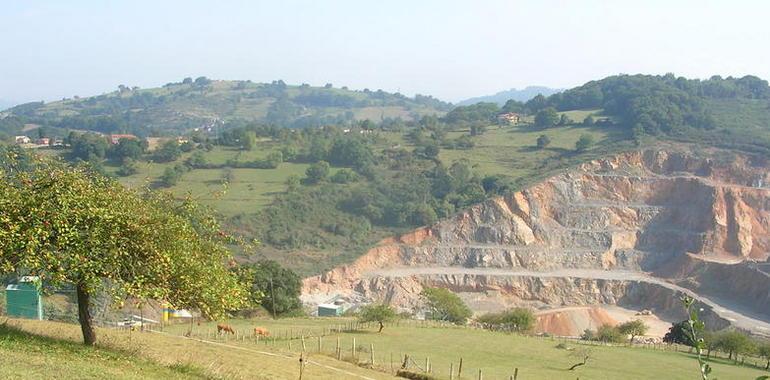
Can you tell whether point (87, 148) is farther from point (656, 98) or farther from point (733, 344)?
point (656, 98)

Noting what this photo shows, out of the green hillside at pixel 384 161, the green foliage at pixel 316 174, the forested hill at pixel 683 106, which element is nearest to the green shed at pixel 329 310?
the green hillside at pixel 384 161

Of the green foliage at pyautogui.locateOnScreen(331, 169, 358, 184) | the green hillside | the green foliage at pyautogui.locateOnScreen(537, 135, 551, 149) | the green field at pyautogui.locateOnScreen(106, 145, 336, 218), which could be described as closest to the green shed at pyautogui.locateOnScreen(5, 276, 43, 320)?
the green hillside

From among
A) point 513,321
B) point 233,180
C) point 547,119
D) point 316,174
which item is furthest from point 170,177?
point 547,119

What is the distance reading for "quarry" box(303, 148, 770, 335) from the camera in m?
65.4

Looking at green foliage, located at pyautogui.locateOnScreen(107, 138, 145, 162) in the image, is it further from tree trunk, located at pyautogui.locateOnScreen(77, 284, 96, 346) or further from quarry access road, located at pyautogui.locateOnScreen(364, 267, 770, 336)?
Answer: tree trunk, located at pyautogui.locateOnScreen(77, 284, 96, 346)

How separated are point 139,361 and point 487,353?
73.2 ft

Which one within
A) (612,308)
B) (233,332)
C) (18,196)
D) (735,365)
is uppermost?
(18,196)

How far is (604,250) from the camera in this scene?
7500 centimetres

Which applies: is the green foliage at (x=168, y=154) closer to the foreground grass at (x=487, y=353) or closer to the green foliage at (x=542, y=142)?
the green foliage at (x=542, y=142)

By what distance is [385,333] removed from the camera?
129 feet

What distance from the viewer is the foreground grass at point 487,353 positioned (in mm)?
30250

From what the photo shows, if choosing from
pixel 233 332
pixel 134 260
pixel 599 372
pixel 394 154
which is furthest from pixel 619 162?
pixel 134 260

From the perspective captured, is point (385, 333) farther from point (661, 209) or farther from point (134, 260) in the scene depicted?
point (661, 209)

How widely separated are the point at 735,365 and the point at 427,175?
5192 cm
